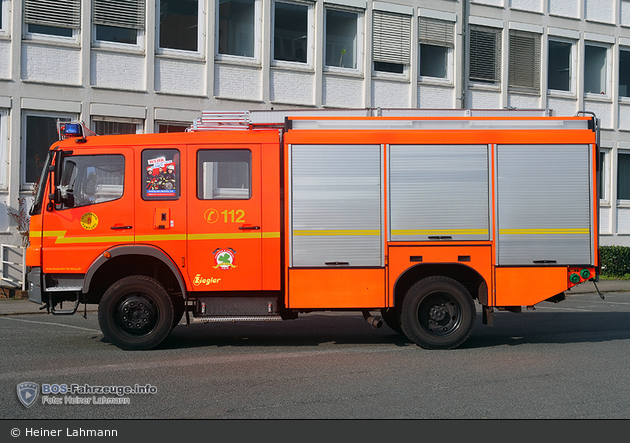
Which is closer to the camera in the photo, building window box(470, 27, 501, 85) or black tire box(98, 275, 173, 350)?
black tire box(98, 275, 173, 350)

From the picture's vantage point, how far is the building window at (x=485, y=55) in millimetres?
22531

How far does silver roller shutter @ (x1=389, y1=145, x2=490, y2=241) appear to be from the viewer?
347 inches

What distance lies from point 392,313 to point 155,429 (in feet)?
16.7

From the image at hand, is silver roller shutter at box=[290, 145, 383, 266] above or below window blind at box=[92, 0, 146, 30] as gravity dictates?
below

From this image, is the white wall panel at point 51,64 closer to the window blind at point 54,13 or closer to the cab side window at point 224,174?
the window blind at point 54,13

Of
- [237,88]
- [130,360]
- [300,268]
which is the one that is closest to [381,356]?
[300,268]

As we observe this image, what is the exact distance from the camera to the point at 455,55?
2211 cm

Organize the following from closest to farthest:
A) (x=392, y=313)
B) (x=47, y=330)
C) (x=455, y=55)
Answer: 1. (x=392, y=313)
2. (x=47, y=330)
3. (x=455, y=55)

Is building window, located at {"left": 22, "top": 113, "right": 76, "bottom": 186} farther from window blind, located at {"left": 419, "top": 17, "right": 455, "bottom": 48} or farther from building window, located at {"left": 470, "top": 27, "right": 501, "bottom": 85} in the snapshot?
building window, located at {"left": 470, "top": 27, "right": 501, "bottom": 85}

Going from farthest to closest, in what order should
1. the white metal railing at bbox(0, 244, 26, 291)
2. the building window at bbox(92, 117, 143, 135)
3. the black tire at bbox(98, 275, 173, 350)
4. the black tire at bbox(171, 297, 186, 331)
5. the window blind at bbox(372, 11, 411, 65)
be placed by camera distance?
the window blind at bbox(372, 11, 411, 65) < the building window at bbox(92, 117, 143, 135) < the white metal railing at bbox(0, 244, 26, 291) < the black tire at bbox(171, 297, 186, 331) < the black tire at bbox(98, 275, 173, 350)

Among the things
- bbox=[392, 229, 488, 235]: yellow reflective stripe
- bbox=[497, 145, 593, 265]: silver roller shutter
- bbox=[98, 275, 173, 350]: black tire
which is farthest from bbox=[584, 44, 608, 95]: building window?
bbox=[98, 275, 173, 350]: black tire

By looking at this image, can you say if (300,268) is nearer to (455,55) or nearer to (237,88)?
(237,88)

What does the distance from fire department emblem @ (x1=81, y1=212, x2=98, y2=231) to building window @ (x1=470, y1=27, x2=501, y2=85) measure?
1639 centimetres

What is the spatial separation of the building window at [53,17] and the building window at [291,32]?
535 cm
